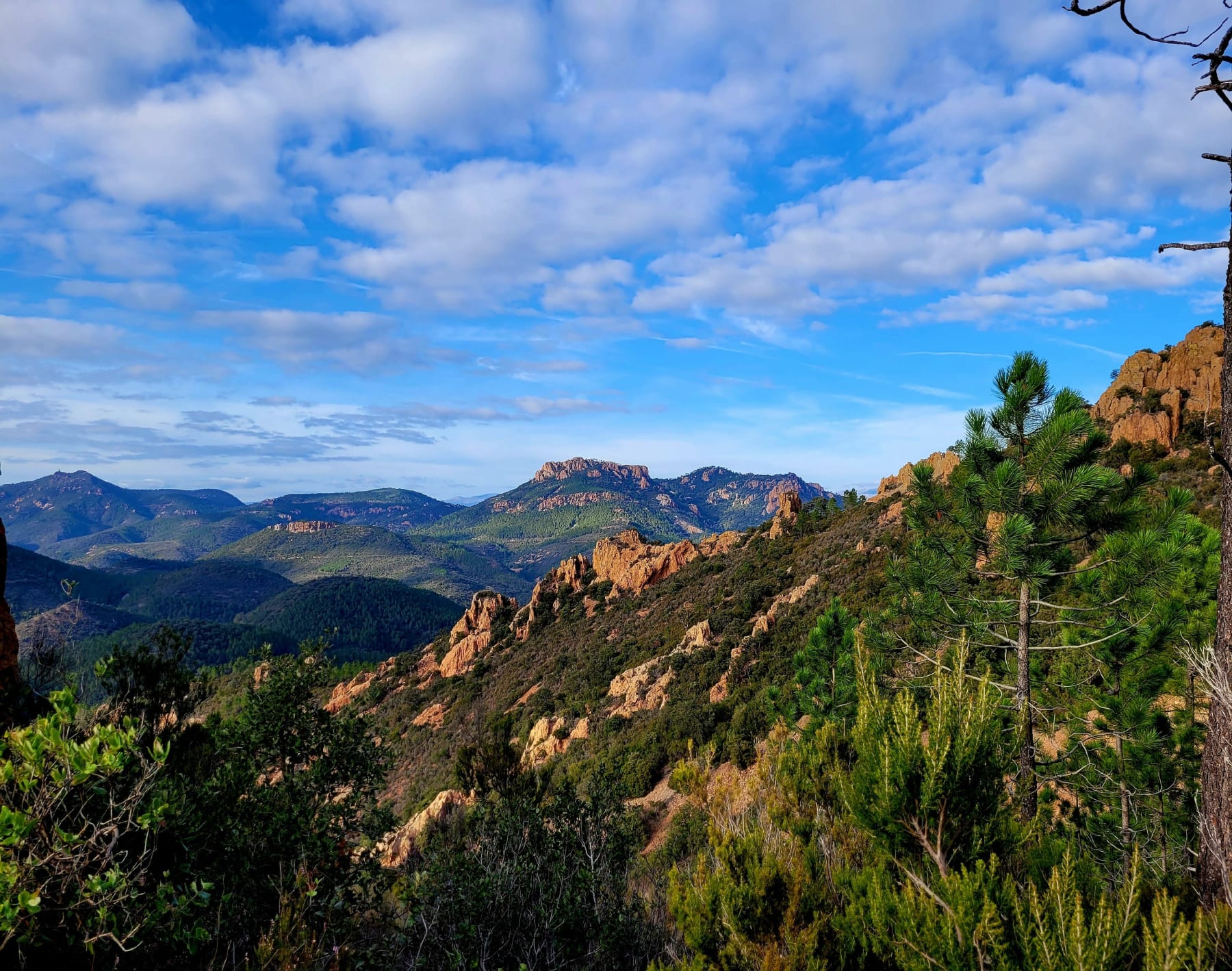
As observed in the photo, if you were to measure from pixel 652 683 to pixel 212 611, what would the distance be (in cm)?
20645

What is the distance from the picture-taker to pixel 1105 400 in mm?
41406

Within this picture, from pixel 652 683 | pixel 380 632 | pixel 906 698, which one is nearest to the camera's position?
pixel 906 698

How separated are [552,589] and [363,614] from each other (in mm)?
107816

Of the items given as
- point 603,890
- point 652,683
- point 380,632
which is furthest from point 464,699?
point 380,632

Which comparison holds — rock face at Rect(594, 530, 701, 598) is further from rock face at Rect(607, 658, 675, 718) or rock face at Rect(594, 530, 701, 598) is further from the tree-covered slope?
the tree-covered slope

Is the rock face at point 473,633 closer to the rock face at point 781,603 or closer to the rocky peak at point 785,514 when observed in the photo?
the rocky peak at point 785,514

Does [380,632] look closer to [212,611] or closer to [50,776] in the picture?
[212,611]

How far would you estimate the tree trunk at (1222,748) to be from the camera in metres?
4.05

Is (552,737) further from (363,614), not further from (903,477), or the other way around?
(363,614)

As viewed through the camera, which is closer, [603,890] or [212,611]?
[603,890]

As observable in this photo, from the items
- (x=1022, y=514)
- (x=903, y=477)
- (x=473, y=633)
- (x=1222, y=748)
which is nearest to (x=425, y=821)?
(x=1022, y=514)

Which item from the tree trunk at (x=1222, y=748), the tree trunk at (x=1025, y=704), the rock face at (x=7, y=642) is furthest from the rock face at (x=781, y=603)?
the rock face at (x=7, y=642)

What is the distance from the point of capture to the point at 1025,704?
23.6ft

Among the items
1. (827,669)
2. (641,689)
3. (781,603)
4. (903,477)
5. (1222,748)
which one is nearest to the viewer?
(1222,748)
